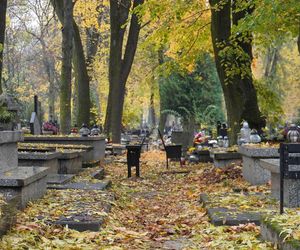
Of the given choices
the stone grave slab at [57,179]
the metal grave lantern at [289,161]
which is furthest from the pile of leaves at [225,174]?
the metal grave lantern at [289,161]

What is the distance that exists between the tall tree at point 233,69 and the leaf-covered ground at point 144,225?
3.06m

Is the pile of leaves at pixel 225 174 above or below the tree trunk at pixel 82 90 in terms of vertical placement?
below

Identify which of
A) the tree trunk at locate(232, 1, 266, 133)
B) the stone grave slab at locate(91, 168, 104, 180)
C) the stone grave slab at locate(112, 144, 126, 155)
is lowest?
the stone grave slab at locate(91, 168, 104, 180)

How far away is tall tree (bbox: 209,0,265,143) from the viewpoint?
16062 millimetres

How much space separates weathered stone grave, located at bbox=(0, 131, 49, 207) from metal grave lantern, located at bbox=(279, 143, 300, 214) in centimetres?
350

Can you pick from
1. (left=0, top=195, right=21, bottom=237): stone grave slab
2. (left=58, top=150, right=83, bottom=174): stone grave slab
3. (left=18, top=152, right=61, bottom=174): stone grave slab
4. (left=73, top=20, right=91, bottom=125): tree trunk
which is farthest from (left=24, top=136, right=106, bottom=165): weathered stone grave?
(left=0, top=195, right=21, bottom=237): stone grave slab

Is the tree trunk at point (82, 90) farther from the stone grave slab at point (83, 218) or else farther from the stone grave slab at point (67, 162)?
the stone grave slab at point (83, 218)

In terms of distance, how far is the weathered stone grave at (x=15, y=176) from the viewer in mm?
7872

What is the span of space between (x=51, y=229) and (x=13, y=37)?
43176mm

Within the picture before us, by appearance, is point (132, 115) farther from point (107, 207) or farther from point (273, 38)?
point (107, 207)

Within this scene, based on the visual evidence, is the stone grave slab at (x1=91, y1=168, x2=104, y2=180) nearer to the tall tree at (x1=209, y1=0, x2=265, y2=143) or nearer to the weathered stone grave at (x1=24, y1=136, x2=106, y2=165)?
the weathered stone grave at (x1=24, y1=136, x2=106, y2=165)

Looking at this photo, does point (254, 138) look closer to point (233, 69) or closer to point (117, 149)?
point (233, 69)

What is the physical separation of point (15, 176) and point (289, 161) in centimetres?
394

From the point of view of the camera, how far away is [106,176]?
1580cm
